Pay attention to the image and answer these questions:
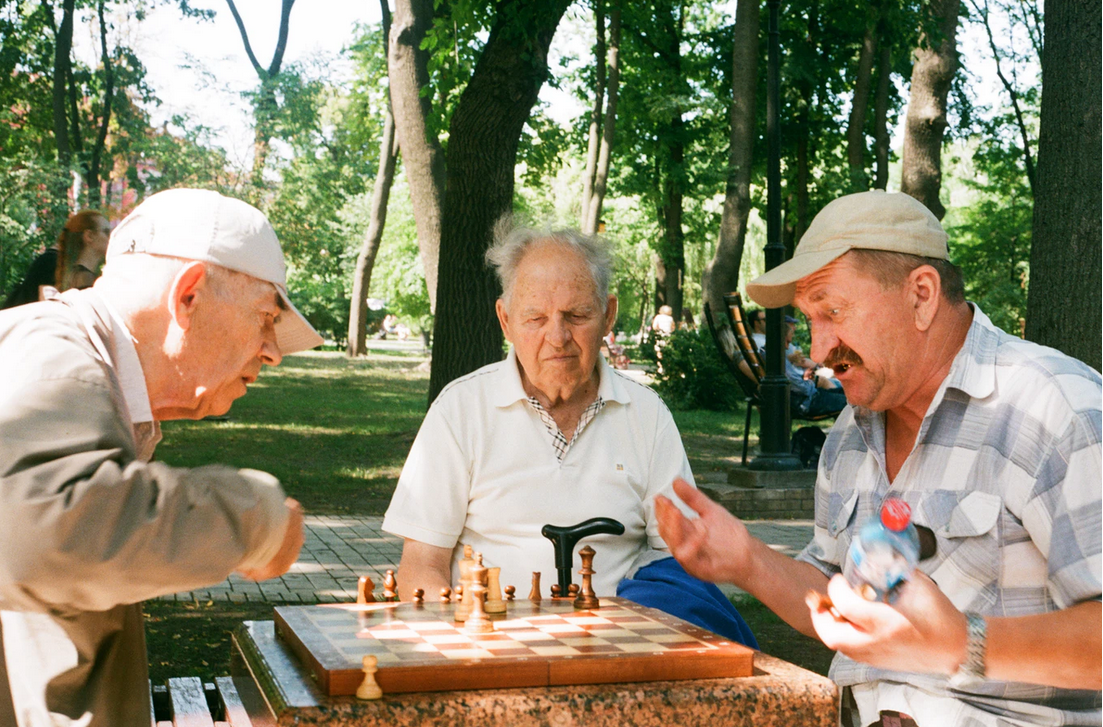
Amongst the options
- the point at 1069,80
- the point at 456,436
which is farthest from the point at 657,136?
the point at 456,436

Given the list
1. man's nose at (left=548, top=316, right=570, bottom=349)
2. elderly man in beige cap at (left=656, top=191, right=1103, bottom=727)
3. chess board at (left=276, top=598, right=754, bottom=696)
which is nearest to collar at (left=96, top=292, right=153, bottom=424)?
chess board at (left=276, top=598, right=754, bottom=696)

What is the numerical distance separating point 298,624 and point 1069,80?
17.5ft

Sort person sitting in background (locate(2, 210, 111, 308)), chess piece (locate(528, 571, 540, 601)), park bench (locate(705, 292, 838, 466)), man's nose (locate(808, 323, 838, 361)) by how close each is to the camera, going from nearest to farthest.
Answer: chess piece (locate(528, 571, 540, 601))
man's nose (locate(808, 323, 838, 361))
person sitting in background (locate(2, 210, 111, 308))
park bench (locate(705, 292, 838, 466))

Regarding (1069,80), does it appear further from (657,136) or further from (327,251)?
(327,251)

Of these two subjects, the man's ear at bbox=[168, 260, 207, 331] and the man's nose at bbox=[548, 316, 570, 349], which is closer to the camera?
the man's ear at bbox=[168, 260, 207, 331]

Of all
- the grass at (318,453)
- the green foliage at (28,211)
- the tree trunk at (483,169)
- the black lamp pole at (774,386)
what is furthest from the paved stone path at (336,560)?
the green foliage at (28,211)

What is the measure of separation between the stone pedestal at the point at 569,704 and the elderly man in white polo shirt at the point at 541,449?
1133 mm

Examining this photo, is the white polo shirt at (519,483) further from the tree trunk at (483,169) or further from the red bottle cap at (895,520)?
the tree trunk at (483,169)

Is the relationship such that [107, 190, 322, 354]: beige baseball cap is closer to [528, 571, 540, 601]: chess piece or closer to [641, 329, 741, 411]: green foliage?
[528, 571, 540, 601]: chess piece

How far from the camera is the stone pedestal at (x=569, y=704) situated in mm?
1748

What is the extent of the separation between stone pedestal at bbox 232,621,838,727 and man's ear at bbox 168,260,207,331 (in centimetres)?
62

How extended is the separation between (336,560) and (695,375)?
11897mm

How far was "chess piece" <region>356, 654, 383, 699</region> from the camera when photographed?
1.75 m

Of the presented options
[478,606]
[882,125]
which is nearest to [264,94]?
[882,125]
